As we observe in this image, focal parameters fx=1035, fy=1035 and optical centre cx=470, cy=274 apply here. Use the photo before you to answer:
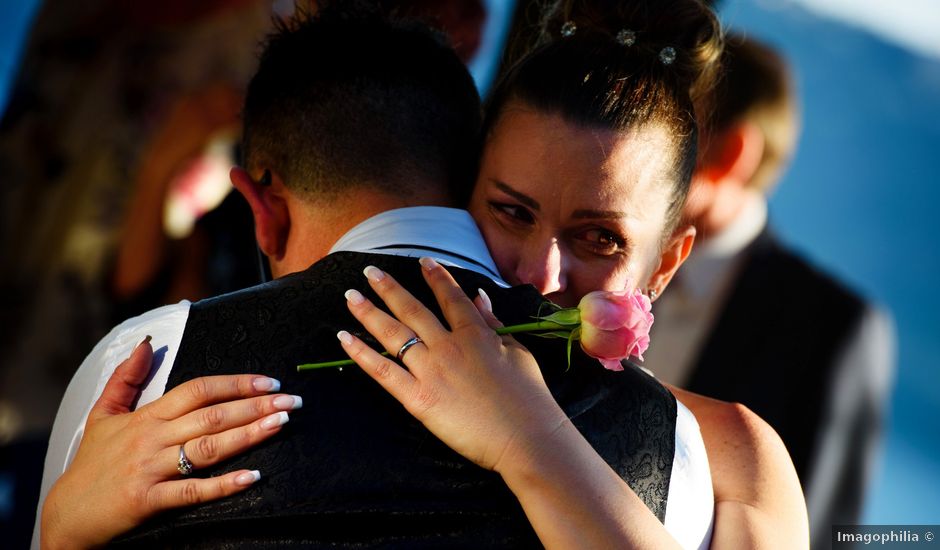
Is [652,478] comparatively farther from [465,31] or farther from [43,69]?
[43,69]

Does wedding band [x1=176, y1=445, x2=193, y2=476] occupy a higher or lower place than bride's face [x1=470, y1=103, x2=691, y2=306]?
lower

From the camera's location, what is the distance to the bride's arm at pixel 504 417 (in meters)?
1.41

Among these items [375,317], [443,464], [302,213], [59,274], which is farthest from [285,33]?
[59,274]

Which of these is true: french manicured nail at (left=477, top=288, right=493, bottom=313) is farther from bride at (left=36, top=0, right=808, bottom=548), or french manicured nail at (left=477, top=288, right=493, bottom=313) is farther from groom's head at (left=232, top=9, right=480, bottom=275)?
groom's head at (left=232, top=9, right=480, bottom=275)

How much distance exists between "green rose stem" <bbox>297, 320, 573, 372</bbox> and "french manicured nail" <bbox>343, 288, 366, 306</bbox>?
0.27 ft

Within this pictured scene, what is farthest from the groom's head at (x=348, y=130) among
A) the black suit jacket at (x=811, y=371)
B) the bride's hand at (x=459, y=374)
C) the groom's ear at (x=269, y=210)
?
the black suit jacket at (x=811, y=371)

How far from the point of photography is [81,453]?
5.47 ft

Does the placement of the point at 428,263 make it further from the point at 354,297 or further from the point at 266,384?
the point at 266,384

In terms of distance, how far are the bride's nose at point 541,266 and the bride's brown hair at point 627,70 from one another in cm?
25

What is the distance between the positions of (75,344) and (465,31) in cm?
219

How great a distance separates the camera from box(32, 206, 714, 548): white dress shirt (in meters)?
1.62

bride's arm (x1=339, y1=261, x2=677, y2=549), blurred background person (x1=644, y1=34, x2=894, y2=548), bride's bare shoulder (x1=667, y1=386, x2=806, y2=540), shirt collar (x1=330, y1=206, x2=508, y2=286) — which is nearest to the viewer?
bride's arm (x1=339, y1=261, x2=677, y2=549)

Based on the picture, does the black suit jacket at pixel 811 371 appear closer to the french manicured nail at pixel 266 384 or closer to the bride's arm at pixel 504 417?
the bride's arm at pixel 504 417

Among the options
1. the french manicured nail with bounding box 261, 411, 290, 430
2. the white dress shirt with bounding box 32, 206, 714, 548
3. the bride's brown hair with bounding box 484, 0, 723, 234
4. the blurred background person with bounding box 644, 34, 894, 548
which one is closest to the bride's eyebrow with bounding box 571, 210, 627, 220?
the bride's brown hair with bounding box 484, 0, 723, 234
